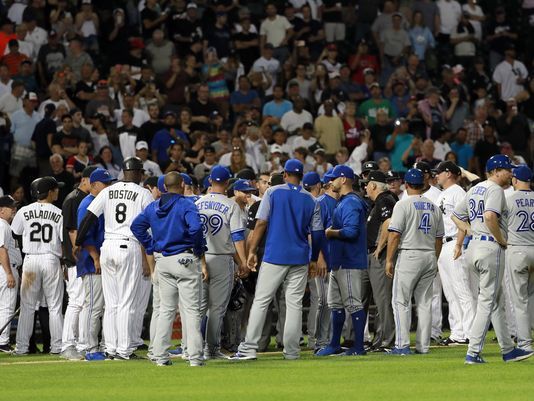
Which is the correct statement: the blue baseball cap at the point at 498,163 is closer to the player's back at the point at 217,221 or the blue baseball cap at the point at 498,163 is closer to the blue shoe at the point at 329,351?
the player's back at the point at 217,221

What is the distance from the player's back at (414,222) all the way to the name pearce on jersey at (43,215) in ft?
15.7

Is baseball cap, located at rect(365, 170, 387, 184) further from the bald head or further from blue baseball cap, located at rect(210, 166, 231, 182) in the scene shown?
the bald head

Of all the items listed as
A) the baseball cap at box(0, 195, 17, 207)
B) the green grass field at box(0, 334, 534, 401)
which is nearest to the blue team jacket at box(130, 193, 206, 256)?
the green grass field at box(0, 334, 534, 401)

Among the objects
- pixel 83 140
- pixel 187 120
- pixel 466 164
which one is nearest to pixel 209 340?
pixel 83 140

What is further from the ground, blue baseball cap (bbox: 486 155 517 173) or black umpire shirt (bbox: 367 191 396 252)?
blue baseball cap (bbox: 486 155 517 173)

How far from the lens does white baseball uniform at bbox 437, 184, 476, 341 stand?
18562mm

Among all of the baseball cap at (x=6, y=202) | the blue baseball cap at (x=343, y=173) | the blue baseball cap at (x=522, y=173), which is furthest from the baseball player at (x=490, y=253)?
the baseball cap at (x=6, y=202)

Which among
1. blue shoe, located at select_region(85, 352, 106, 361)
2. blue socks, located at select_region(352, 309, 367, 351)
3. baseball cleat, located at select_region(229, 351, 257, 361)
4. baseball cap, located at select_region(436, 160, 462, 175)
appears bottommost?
blue shoe, located at select_region(85, 352, 106, 361)

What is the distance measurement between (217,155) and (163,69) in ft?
14.2

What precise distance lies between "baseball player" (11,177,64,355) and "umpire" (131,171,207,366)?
3.26m

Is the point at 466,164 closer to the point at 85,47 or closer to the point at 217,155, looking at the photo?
the point at 217,155

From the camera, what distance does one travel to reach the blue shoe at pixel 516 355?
604 inches

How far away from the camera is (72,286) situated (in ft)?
56.7

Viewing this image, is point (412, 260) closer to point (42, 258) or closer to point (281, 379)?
point (281, 379)
